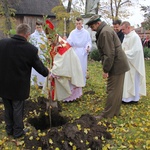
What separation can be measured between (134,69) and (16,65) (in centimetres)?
337

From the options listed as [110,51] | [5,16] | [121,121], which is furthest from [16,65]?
[5,16]

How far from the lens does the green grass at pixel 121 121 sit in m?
4.02

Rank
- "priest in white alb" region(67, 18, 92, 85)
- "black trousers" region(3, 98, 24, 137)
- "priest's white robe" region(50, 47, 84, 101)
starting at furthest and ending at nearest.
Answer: "priest in white alb" region(67, 18, 92, 85)
"priest's white robe" region(50, 47, 84, 101)
"black trousers" region(3, 98, 24, 137)

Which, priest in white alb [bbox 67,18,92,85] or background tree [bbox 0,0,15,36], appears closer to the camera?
priest in white alb [bbox 67,18,92,85]

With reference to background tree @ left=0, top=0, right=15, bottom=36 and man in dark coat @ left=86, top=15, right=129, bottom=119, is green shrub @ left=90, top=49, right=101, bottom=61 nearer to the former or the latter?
background tree @ left=0, top=0, right=15, bottom=36

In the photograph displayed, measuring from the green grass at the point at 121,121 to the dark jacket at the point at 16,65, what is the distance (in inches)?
36.1

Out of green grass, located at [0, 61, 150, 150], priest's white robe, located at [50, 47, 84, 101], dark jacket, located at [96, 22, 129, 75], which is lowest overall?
green grass, located at [0, 61, 150, 150]

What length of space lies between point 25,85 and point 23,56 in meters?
0.47

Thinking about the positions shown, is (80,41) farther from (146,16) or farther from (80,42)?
(146,16)

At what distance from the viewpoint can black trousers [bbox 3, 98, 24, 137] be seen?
3870 millimetres

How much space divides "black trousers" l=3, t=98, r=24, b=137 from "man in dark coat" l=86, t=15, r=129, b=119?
1.73m

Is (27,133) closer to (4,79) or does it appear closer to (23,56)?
(4,79)

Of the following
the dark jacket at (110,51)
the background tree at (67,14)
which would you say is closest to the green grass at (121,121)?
the dark jacket at (110,51)

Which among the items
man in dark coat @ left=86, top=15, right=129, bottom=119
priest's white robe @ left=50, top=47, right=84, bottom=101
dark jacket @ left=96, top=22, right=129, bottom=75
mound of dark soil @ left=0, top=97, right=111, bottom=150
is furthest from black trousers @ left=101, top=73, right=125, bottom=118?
priest's white robe @ left=50, top=47, right=84, bottom=101
